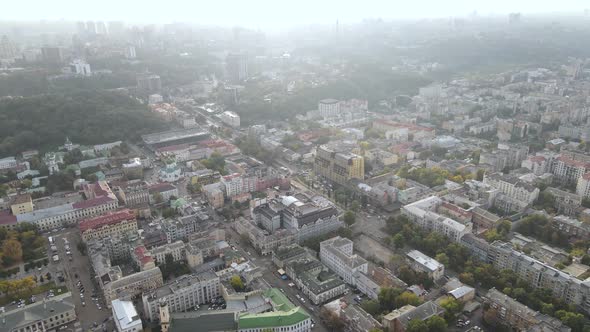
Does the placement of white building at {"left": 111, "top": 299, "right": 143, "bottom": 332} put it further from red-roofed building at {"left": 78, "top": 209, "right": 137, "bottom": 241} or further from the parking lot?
red-roofed building at {"left": 78, "top": 209, "right": 137, "bottom": 241}

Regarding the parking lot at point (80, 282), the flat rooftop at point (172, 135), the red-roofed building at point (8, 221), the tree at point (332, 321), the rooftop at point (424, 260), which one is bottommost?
the parking lot at point (80, 282)

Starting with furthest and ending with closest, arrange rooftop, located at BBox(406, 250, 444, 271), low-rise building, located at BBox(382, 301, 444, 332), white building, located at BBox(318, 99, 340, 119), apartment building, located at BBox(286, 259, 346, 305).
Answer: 1. white building, located at BBox(318, 99, 340, 119)
2. rooftop, located at BBox(406, 250, 444, 271)
3. apartment building, located at BBox(286, 259, 346, 305)
4. low-rise building, located at BBox(382, 301, 444, 332)

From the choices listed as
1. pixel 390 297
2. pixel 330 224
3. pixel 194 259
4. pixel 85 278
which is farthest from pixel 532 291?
pixel 85 278

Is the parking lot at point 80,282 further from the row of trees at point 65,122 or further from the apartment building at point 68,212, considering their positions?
the row of trees at point 65,122

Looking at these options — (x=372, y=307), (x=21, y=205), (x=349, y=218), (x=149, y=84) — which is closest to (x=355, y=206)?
(x=349, y=218)

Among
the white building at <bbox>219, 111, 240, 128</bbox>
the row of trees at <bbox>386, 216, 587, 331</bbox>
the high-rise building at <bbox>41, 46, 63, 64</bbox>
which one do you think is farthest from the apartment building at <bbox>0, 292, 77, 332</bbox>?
the high-rise building at <bbox>41, 46, 63, 64</bbox>

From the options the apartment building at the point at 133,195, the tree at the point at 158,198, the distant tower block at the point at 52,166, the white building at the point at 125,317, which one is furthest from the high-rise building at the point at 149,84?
the white building at the point at 125,317

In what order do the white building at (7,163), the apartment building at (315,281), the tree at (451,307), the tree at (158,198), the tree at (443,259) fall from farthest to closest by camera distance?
the white building at (7,163)
the tree at (158,198)
the tree at (443,259)
the apartment building at (315,281)
the tree at (451,307)
